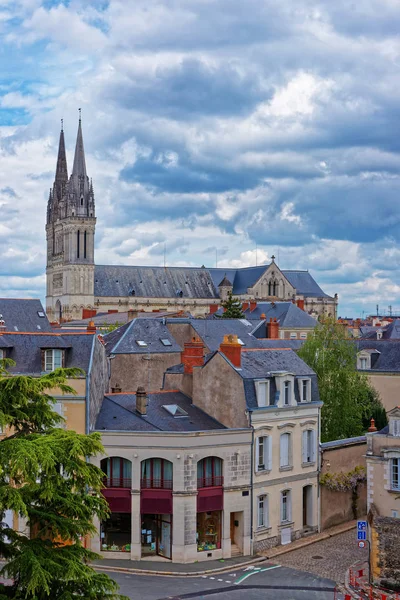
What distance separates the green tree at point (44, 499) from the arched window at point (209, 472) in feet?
46.5

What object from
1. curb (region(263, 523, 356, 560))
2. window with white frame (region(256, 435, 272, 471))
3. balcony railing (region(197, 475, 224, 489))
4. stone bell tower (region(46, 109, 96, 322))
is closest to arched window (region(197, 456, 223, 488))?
balcony railing (region(197, 475, 224, 489))

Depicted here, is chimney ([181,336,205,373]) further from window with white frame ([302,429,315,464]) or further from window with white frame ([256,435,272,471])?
window with white frame ([302,429,315,464])

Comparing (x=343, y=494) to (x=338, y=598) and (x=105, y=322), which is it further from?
(x=105, y=322)

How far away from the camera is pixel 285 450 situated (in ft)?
118

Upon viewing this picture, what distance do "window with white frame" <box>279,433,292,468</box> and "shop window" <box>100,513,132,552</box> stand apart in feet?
23.2

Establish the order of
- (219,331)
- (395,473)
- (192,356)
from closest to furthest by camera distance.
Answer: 1. (395,473)
2. (192,356)
3. (219,331)

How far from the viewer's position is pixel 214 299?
162 meters

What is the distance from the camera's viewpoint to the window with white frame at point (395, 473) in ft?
100

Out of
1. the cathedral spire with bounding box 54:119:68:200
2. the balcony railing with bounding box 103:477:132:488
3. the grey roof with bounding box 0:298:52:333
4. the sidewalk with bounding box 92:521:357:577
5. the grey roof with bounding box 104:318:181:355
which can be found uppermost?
the cathedral spire with bounding box 54:119:68:200

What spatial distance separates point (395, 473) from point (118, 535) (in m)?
11.0

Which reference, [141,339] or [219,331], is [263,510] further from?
[219,331]

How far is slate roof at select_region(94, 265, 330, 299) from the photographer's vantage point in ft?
515

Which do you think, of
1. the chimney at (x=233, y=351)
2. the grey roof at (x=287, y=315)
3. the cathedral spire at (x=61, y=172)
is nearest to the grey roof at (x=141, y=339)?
the chimney at (x=233, y=351)

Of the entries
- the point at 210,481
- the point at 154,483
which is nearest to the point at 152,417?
the point at 154,483
